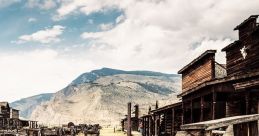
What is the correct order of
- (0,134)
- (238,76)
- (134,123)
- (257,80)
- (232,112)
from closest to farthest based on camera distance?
(257,80) → (238,76) → (232,112) → (0,134) → (134,123)

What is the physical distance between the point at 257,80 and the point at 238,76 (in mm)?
2549

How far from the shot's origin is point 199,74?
27.7 m

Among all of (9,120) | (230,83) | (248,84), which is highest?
(230,83)

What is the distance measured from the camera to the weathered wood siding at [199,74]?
25141 mm

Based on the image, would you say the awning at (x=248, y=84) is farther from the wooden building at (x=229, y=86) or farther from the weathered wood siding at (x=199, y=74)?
the weathered wood siding at (x=199, y=74)

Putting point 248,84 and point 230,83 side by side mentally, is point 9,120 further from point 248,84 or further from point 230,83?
point 248,84

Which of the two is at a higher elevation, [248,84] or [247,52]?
[247,52]

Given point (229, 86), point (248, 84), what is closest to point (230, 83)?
Answer: point (229, 86)

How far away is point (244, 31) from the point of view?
25.6 meters

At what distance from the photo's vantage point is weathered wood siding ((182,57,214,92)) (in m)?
25.1

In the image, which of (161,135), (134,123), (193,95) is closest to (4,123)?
(134,123)

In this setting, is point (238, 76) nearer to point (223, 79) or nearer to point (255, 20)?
point (223, 79)

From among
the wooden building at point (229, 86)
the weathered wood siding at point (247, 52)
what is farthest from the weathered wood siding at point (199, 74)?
the weathered wood siding at point (247, 52)

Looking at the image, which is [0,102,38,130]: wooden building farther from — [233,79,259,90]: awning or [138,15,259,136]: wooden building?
[233,79,259,90]: awning
